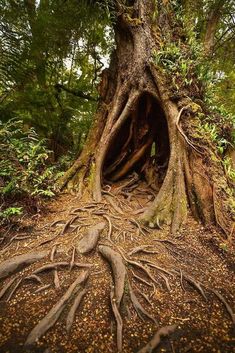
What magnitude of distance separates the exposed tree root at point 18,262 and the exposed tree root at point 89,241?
0.40m

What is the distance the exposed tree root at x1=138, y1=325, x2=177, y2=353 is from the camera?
5.73 feet

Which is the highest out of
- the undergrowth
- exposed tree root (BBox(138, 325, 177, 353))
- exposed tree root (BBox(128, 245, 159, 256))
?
the undergrowth

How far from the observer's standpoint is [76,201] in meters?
4.14

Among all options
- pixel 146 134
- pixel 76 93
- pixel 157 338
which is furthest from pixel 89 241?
pixel 76 93

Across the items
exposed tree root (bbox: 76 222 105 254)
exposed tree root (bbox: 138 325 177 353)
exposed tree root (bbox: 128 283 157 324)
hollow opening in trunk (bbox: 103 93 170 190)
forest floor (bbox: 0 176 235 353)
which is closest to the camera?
exposed tree root (bbox: 138 325 177 353)

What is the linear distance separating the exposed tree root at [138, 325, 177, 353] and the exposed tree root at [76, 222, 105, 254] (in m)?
1.19

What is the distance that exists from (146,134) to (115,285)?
11.8 feet

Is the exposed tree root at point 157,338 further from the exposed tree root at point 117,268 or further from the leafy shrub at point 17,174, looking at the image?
the leafy shrub at point 17,174

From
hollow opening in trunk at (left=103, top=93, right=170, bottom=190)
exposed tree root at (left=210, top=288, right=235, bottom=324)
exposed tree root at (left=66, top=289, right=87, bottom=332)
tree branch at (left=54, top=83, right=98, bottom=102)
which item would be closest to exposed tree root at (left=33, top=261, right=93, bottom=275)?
exposed tree root at (left=66, top=289, right=87, bottom=332)

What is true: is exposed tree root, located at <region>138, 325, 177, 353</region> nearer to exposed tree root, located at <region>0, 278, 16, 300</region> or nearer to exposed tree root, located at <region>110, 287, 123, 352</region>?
exposed tree root, located at <region>110, 287, 123, 352</region>

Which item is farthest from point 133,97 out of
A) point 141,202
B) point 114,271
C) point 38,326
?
point 38,326

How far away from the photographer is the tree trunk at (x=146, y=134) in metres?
3.58

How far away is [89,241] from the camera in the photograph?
295 centimetres


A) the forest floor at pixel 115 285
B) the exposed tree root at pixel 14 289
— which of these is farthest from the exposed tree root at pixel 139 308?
the exposed tree root at pixel 14 289
